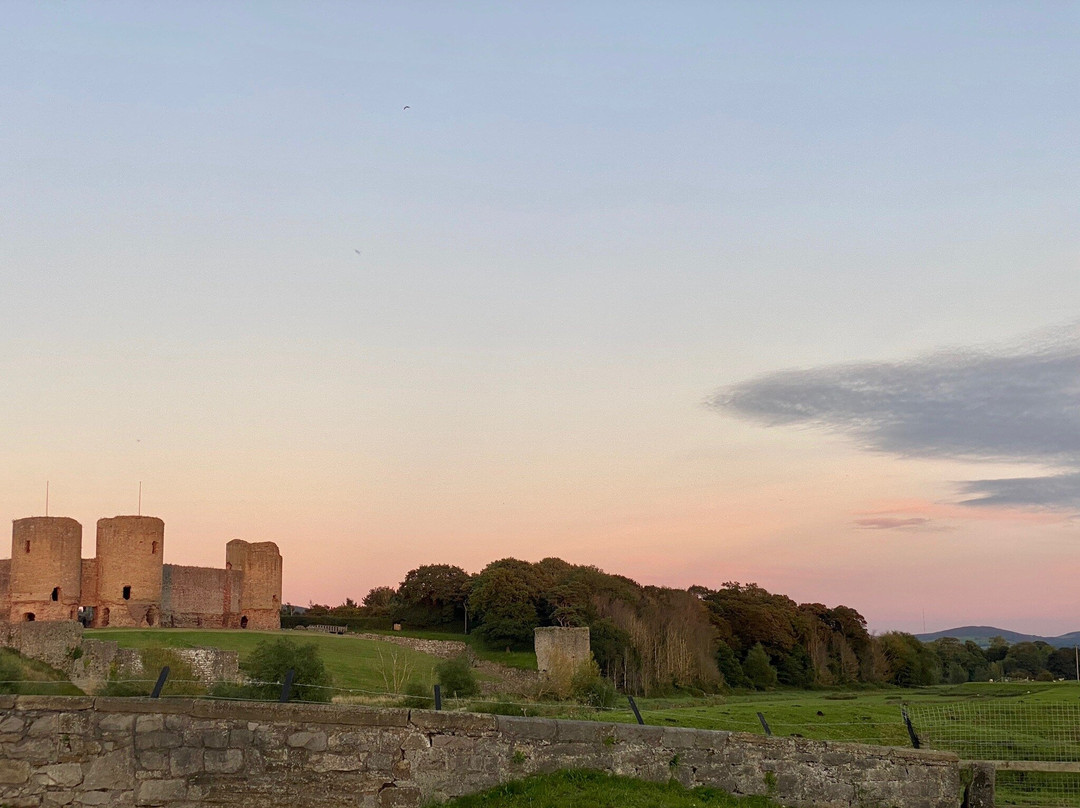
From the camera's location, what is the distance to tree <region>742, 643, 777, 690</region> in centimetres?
7150

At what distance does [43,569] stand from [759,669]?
46.1 meters

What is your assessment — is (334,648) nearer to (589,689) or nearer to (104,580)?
(104,580)

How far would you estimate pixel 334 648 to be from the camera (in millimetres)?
48000

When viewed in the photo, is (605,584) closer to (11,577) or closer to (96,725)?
(11,577)

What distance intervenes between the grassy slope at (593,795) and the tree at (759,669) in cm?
6210

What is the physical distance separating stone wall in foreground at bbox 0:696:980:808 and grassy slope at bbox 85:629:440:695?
87.6 ft

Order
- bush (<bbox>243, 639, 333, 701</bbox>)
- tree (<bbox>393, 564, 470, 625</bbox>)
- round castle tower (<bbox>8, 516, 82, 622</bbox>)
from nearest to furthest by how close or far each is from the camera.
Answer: bush (<bbox>243, 639, 333, 701</bbox>) → round castle tower (<bbox>8, 516, 82, 622</bbox>) → tree (<bbox>393, 564, 470, 625</bbox>)

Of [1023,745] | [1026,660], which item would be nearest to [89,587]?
[1023,745]

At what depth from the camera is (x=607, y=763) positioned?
1144 centimetres

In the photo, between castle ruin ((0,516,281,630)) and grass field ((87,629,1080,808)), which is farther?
castle ruin ((0,516,281,630))

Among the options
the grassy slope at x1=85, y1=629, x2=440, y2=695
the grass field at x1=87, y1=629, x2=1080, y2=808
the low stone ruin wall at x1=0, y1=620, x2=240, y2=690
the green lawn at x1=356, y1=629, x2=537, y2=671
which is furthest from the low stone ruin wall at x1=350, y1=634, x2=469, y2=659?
the low stone ruin wall at x1=0, y1=620, x2=240, y2=690

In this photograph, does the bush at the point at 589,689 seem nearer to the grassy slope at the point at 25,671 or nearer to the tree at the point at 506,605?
the grassy slope at the point at 25,671

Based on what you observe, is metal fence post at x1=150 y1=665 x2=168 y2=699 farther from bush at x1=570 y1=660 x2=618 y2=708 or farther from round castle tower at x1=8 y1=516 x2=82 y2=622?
round castle tower at x1=8 y1=516 x2=82 y2=622

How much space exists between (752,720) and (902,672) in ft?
211
